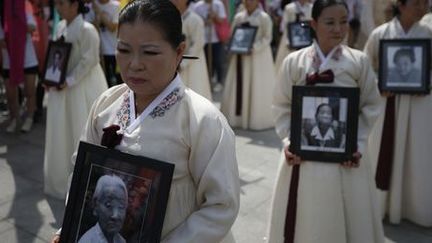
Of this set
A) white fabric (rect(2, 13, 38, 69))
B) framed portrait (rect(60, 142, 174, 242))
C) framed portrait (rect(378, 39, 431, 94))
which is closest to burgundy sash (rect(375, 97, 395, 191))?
framed portrait (rect(378, 39, 431, 94))

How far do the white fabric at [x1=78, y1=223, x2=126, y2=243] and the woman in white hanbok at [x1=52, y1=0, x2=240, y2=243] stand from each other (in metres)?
0.14

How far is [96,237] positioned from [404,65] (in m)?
2.58

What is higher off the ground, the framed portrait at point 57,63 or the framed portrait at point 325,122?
the framed portrait at point 57,63

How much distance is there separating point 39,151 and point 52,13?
242 centimetres

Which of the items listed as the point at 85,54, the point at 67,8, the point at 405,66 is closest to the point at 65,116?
the point at 85,54

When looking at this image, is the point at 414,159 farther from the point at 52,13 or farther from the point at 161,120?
the point at 52,13

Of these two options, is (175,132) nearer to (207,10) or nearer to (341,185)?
(341,185)

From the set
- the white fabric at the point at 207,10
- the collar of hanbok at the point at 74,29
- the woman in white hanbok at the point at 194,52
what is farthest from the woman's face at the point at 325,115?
the white fabric at the point at 207,10

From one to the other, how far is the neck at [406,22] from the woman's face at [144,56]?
2392 millimetres

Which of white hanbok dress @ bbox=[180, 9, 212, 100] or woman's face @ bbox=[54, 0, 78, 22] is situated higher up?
→ woman's face @ bbox=[54, 0, 78, 22]

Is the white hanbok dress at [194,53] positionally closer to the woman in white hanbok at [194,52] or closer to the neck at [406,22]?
the woman in white hanbok at [194,52]

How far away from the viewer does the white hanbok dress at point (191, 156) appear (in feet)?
4.76

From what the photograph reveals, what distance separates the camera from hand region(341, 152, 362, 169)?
254 centimetres

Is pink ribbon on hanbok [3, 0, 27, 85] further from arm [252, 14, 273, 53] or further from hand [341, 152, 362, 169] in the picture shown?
hand [341, 152, 362, 169]
